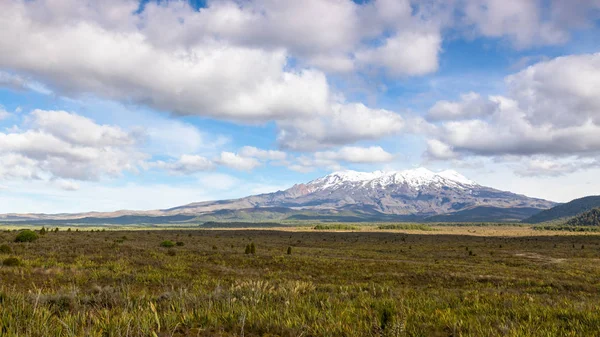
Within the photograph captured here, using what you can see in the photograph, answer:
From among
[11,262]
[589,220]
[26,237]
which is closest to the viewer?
[11,262]

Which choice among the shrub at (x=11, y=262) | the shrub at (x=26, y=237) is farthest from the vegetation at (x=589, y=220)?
the shrub at (x=11, y=262)

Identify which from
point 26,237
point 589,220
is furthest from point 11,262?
point 589,220

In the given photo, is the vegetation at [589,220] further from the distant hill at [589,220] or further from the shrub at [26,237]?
the shrub at [26,237]

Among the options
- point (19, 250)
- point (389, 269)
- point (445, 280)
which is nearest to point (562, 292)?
point (445, 280)

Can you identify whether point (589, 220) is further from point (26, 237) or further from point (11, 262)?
point (11, 262)

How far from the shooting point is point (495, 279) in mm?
22922

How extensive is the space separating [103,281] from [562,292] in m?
24.5

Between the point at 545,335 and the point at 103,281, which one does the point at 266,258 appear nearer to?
the point at 103,281

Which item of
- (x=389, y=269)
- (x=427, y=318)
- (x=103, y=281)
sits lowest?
(x=389, y=269)

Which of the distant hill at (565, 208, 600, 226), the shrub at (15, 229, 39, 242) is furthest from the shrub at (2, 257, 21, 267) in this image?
the distant hill at (565, 208, 600, 226)

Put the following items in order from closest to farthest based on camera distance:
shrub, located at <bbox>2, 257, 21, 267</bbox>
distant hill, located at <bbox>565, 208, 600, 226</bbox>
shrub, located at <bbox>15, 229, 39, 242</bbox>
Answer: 1. shrub, located at <bbox>2, 257, 21, 267</bbox>
2. shrub, located at <bbox>15, 229, 39, 242</bbox>
3. distant hill, located at <bbox>565, 208, 600, 226</bbox>

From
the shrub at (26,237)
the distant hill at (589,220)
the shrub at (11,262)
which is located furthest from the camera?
the distant hill at (589,220)

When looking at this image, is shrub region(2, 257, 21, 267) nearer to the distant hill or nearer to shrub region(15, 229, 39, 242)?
shrub region(15, 229, 39, 242)

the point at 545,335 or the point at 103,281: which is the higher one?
the point at 545,335
